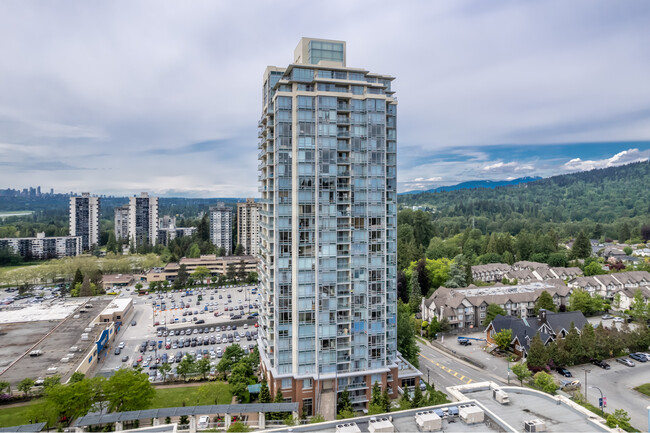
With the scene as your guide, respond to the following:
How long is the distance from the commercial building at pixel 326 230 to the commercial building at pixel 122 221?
147244mm

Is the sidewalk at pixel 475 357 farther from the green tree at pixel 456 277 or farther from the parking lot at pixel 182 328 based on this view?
the parking lot at pixel 182 328

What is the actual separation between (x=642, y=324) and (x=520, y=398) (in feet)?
151

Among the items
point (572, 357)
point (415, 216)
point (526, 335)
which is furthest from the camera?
point (415, 216)

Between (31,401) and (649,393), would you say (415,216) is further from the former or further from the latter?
(31,401)

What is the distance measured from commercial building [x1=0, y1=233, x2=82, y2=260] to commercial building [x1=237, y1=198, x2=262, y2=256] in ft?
200

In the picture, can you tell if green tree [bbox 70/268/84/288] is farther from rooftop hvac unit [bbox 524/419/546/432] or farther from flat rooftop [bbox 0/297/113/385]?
rooftop hvac unit [bbox 524/419/546/432]

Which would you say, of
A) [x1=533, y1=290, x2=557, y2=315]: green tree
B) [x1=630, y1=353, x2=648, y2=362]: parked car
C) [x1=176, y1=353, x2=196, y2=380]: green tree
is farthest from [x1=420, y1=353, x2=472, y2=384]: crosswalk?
[x1=176, y1=353, x2=196, y2=380]: green tree

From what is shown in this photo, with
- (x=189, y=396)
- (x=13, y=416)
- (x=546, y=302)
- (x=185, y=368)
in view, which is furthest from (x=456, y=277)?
(x=13, y=416)

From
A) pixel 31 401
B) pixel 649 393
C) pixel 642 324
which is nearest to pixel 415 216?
pixel 642 324

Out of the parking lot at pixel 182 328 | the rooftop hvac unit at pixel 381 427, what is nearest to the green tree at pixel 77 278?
the parking lot at pixel 182 328

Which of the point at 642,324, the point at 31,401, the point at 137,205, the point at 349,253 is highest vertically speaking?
the point at 137,205

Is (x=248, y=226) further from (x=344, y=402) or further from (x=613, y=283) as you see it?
(x=344, y=402)

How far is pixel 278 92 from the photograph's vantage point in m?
38.2

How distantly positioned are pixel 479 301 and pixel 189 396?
49896mm
